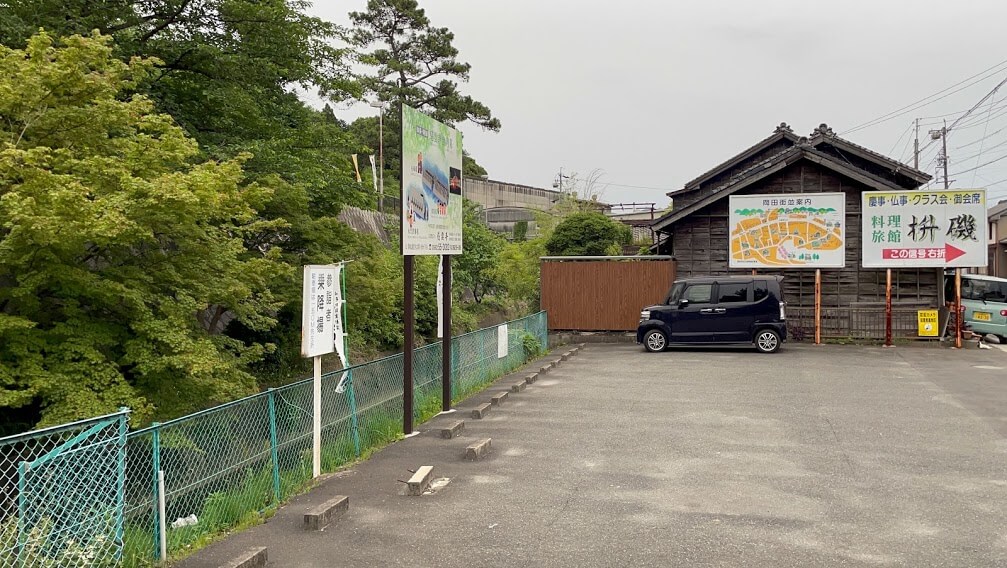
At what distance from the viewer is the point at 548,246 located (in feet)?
88.1

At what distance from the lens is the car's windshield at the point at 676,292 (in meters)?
17.7

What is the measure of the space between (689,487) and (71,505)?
15.8 feet

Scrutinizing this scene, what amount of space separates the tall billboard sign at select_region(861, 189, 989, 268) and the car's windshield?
495cm

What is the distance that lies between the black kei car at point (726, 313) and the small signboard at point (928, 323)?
4076mm

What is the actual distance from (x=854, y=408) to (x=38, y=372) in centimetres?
984

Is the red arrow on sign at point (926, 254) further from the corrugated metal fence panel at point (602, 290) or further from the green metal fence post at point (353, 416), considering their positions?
the green metal fence post at point (353, 416)

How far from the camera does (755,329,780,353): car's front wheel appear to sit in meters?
17.2

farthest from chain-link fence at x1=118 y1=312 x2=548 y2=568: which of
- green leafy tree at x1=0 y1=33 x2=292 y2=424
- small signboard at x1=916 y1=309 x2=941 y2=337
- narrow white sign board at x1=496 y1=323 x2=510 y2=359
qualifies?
small signboard at x1=916 y1=309 x2=941 y2=337

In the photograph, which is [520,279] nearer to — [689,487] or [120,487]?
[689,487]

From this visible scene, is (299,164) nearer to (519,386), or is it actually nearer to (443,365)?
(443,365)

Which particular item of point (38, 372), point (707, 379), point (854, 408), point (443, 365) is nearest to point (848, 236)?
point (707, 379)

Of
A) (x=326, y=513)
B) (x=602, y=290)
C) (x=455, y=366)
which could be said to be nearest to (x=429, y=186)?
(x=455, y=366)

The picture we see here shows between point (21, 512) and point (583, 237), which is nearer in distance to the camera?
point (21, 512)

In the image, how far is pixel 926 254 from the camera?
1825cm
